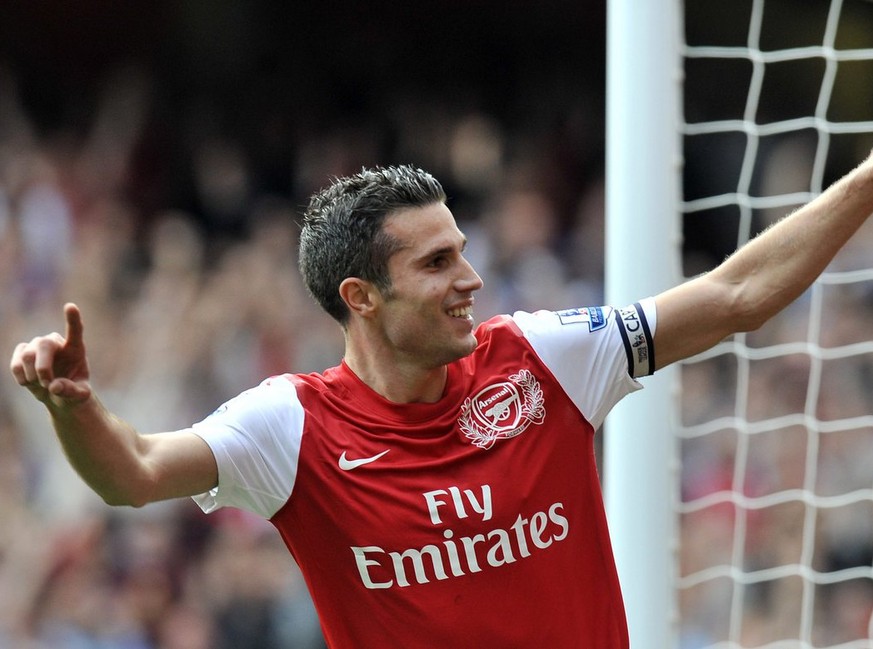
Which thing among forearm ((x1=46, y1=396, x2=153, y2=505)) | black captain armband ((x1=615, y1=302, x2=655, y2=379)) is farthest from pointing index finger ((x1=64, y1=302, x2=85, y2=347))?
black captain armband ((x1=615, y1=302, x2=655, y2=379))

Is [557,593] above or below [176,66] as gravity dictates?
below

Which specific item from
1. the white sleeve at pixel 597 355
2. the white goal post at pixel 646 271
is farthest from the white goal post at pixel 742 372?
the white sleeve at pixel 597 355

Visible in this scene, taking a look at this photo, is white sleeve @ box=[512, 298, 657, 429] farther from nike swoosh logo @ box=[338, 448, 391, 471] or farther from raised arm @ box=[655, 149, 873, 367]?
nike swoosh logo @ box=[338, 448, 391, 471]

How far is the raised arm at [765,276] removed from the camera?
3182 mm

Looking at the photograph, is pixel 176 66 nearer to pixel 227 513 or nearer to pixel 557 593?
pixel 227 513

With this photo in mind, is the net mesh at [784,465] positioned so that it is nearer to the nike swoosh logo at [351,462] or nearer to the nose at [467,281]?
the nose at [467,281]

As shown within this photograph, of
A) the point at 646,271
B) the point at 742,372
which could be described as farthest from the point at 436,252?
the point at 742,372

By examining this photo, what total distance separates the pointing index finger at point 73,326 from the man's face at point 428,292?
95cm

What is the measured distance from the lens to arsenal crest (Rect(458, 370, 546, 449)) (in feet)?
11.1

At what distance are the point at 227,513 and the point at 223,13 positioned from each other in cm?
428

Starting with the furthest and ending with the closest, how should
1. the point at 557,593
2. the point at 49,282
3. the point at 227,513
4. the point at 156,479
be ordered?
the point at 49,282 → the point at 227,513 → the point at 557,593 → the point at 156,479

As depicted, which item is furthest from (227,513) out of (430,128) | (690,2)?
(690,2)

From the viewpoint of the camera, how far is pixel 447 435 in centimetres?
338

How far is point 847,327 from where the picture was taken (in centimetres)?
818
